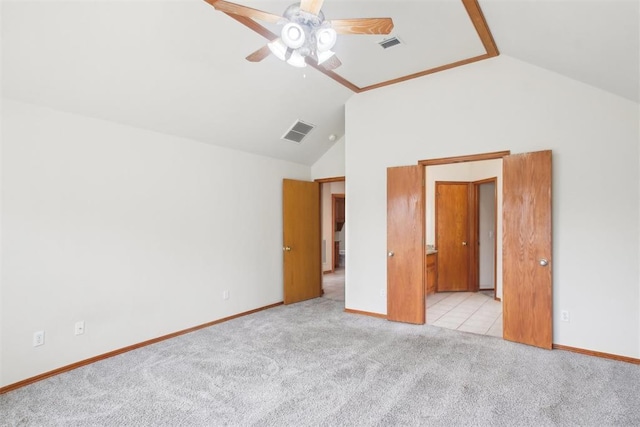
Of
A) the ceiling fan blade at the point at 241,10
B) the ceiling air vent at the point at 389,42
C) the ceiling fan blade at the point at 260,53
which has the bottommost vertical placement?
the ceiling fan blade at the point at 260,53

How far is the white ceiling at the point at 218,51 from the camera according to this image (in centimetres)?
239

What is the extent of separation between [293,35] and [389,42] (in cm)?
172

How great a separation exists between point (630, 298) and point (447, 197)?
11.0 ft

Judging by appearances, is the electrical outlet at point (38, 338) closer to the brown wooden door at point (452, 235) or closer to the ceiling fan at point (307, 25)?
the ceiling fan at point (307, 25)

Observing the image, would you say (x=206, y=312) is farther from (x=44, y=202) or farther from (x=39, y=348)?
(x=44, y=202)

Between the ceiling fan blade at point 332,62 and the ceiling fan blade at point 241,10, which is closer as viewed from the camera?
the ceiling fan blade at point 241,10

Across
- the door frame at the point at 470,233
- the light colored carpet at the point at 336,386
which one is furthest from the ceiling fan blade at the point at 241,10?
the door frame at the point at 470,233

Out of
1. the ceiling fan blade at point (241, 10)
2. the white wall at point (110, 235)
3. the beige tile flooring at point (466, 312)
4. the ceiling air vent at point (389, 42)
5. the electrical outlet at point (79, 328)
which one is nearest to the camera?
the ceiling fan blade at point (241, 10)

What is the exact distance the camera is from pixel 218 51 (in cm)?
312

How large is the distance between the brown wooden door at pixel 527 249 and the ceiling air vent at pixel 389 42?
5.52 feet

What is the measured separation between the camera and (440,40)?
337cm

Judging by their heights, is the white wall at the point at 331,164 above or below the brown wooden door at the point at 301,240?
above

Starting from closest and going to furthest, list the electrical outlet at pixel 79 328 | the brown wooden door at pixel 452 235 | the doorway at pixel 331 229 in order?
the electrical outlet at pixel 79 328, the brown wooden door at pixel 452 235, the doorway at pixel 331 229

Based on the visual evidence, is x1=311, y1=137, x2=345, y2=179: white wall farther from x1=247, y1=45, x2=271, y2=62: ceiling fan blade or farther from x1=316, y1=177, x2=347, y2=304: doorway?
x1=247, y1=45, x2=271, y2=62: ceiling fan blade
